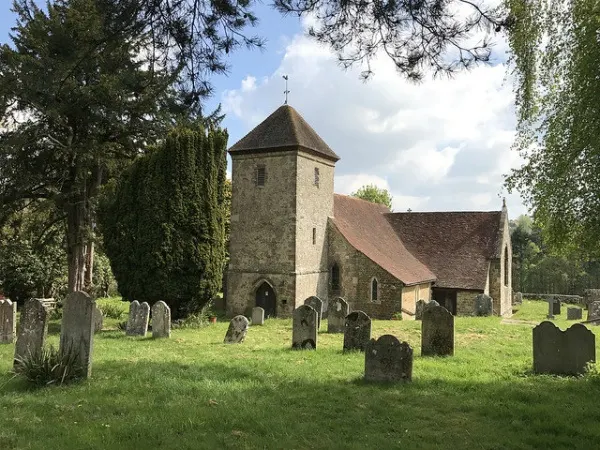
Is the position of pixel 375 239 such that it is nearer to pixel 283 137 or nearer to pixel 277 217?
pixel 277 217

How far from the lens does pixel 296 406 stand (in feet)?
21.9

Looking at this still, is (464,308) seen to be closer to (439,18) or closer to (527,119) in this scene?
(527,119)

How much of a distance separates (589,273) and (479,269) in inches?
1408

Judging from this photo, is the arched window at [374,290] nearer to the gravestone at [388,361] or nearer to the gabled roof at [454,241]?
the gabled roof at [454,241]

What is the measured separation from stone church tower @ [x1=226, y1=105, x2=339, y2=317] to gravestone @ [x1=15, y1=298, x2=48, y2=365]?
14.0 meters

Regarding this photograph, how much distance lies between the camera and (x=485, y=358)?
1059 cm

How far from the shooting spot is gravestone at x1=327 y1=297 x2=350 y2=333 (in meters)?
15.8

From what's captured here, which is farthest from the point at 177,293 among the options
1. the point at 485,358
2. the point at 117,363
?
the point at 485,358

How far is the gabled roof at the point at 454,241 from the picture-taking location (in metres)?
27.1

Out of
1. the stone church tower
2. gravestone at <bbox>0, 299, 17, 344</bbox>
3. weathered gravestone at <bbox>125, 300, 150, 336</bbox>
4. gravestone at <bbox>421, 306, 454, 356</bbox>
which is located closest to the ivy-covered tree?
weathered gravestone at <bbox>125, 300, 150, 336</bbox>

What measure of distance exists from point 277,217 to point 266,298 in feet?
12.5

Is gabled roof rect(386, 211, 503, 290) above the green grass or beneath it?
above

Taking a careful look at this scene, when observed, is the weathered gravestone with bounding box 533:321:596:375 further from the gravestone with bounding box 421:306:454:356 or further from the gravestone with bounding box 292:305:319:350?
the gravestone with bounding box 292:305:319:350

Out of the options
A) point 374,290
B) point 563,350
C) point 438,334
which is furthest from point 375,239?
point 563,350
